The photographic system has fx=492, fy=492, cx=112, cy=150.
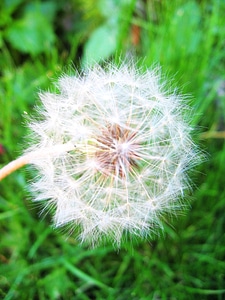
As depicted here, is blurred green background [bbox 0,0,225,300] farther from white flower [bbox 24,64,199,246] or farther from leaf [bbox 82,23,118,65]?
white flower [bbox 24,64,199,246]

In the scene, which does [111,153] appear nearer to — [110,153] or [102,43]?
[110,153]

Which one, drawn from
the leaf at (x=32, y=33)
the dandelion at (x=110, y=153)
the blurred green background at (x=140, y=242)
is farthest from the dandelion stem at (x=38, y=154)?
the leaf at (x=32, y=33)

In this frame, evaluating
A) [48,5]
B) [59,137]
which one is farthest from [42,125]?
[48,5]

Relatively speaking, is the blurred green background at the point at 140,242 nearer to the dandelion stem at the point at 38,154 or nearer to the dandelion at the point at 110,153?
the dandelion at the point at 110,153

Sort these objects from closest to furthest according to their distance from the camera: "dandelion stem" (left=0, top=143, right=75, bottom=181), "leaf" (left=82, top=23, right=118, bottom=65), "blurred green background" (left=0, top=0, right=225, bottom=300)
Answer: "dandelion stem" (left=0, top=143, right=75, bottom=181) < "blurred green background" (left=0, top=0, right=225, bottom=300) < "leaf" (left=82, top=23, right=118, bottom=65)

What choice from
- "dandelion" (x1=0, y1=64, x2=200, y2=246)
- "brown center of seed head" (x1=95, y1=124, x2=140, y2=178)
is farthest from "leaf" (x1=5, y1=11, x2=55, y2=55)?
"brown center of seed head" (x1=95, y1=124, x2=140, y2=178)

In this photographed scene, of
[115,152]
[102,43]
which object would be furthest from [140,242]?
[102,43]

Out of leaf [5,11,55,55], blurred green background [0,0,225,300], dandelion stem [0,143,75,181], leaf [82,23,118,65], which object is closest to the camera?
dandelion stem [0,143,75,181]

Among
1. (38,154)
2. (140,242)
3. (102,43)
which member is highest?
(102,43)
